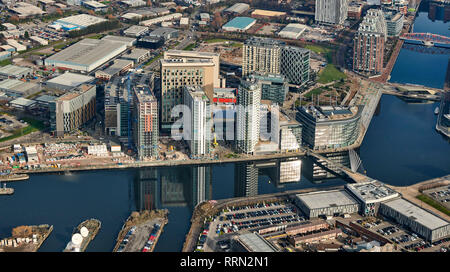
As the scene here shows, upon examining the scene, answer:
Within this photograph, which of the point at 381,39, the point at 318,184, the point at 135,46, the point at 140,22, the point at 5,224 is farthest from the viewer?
the point at 140,22

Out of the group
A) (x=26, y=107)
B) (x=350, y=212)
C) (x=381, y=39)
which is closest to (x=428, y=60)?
(x=381, y=39)

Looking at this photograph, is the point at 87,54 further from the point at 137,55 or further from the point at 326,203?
the point at 326,203

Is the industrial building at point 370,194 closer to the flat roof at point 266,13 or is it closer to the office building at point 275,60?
the office building at point 275,60

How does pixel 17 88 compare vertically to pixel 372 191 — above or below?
above

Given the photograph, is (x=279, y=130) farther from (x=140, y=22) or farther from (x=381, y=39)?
(x=140, y=22)

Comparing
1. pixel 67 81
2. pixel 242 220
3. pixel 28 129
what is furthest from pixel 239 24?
pixel 242 220

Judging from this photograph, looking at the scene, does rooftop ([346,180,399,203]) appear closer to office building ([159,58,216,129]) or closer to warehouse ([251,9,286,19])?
office building ([159,58,216,129])

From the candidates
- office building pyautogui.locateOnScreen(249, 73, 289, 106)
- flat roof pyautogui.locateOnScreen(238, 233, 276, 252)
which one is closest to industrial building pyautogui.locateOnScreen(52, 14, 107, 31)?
office building pyautogui.locateOnScreen(249, 73, 289, 106)
